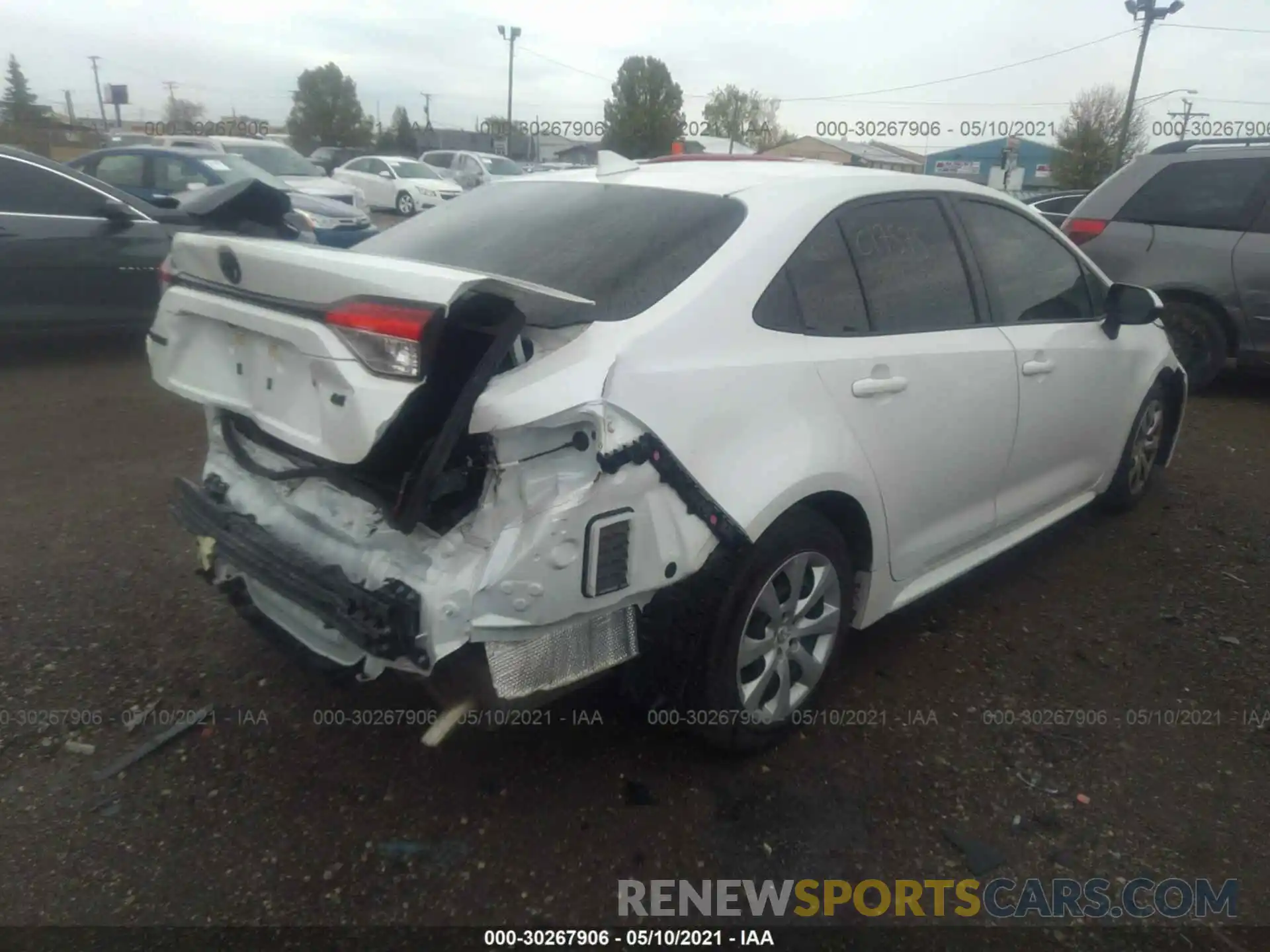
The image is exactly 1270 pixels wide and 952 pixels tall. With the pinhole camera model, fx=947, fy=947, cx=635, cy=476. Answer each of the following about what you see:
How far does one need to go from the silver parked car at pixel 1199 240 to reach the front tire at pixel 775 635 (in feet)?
17.8

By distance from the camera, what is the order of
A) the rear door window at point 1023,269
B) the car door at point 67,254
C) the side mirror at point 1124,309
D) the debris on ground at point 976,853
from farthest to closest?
the car door at point 67,254 < the side mirror at point 1124,309 < the rear door window at point 1023,269 < the debris on ground at point 976,853

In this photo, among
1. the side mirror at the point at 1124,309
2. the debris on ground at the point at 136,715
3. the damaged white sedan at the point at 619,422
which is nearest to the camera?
the damaged white sedan at the point at 619,422

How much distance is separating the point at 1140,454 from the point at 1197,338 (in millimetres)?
3069

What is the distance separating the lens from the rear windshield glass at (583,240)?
2438mm

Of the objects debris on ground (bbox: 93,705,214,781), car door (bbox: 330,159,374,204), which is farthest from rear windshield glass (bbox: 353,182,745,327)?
car door (bbox: 330,159,374,204)

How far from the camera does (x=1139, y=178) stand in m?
7.09

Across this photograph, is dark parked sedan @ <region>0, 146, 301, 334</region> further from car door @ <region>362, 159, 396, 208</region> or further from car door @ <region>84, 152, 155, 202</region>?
car door @ <region>362, 159, 396, 208</region>

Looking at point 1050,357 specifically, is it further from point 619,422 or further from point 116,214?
point 116,214

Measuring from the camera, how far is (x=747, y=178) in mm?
2957

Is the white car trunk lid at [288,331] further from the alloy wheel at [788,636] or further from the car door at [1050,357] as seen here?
the car door at [1050,357]

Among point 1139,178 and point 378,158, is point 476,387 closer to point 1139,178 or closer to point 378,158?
point 1139,178

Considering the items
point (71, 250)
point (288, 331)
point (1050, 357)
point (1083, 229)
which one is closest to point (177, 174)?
point (71, 250)

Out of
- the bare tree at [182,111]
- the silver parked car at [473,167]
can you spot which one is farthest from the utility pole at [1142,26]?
the bare tree at [182,111]

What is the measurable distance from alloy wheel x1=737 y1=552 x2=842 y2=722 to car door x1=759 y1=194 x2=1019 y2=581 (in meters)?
0.33
